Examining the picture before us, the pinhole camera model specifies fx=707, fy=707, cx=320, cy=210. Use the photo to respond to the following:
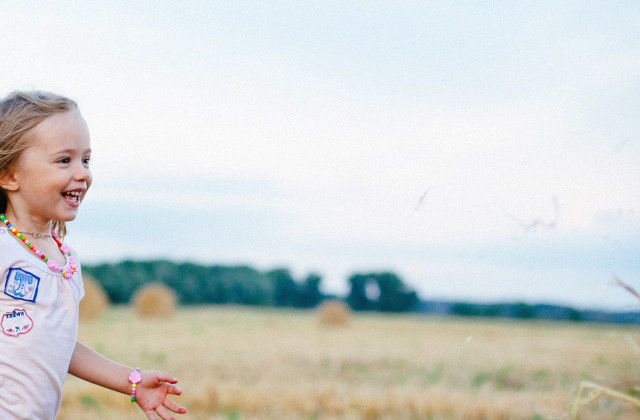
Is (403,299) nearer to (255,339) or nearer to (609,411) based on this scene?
(255,339)

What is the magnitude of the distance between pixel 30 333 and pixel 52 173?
40cm

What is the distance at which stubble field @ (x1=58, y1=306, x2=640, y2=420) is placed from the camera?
180 inches

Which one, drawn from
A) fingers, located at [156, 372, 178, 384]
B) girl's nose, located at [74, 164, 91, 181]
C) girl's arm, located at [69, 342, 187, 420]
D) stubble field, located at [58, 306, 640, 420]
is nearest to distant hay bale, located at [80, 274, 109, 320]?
stubble field, located at [58, 306, 640, 420]

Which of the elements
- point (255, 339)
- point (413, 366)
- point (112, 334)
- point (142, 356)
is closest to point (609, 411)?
point (413, 366)

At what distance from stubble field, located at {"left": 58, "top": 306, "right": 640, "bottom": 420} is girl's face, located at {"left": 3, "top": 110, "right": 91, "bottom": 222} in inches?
78.1

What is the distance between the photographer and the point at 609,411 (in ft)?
15.4

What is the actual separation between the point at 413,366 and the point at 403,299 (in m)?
17.2

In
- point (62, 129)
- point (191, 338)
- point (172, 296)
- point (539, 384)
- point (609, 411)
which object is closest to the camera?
point (62, 129)

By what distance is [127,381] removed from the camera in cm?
196

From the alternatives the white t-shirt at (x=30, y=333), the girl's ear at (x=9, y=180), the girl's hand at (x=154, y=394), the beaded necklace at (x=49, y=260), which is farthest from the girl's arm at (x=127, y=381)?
the girl's ear at (x=9, y=180)

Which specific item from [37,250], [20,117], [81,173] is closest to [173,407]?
[37,250]

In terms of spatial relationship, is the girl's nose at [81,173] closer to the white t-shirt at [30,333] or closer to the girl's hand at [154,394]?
the white t-shirt at [30,333]

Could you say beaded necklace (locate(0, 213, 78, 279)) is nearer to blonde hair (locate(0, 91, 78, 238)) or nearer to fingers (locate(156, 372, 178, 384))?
blonde hair (locate(0, 91, 78, 238))

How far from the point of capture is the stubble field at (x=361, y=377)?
15.0ft
